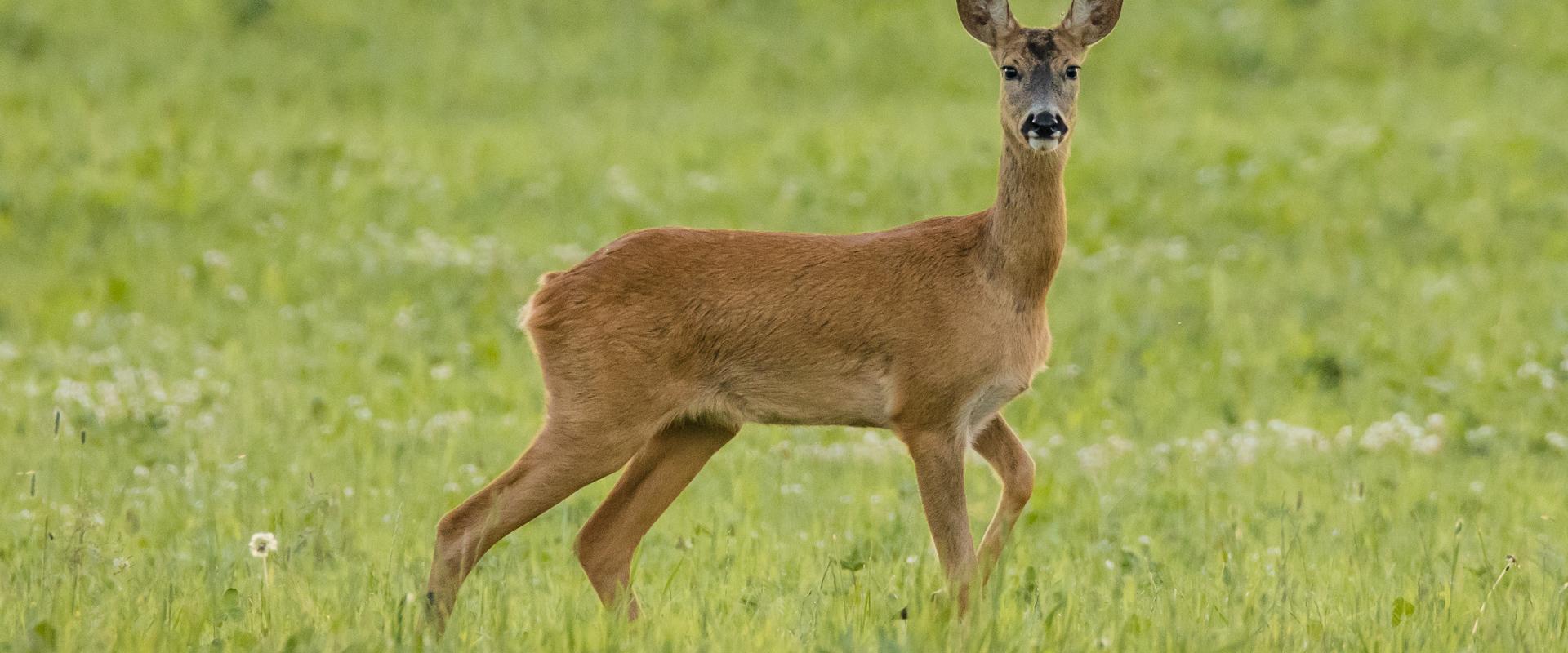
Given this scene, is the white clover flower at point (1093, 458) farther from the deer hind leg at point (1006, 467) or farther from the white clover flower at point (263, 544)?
the white clover flower at point (263, 544)

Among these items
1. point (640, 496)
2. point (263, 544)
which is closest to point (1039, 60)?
point (640, 496)

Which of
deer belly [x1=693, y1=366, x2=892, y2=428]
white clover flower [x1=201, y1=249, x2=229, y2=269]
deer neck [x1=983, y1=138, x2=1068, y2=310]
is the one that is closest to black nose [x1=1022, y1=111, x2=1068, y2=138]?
deer neck [x1=983, y1=138, x2=1068, y2=310]

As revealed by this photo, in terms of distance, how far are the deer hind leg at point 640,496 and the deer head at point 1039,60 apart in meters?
1.30

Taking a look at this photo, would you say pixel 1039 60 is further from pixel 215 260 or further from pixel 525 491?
pixel 215 260

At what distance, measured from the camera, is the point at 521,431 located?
9.08 metres

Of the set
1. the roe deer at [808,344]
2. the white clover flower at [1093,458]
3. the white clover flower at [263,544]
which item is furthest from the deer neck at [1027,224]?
the white clover flower at [1093,458]

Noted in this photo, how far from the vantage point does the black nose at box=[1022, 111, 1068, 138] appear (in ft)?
19.3

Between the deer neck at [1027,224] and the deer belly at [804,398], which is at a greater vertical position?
the deer neck at [1027,224]

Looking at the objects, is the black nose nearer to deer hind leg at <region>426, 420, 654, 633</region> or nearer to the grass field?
the grass field

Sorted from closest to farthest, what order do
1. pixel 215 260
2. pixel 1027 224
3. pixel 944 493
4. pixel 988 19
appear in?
1. pixel 944 493
2. pixel 1027 224
3. pixel 988 19
4. pixel 215 260

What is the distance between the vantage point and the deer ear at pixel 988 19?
20.4 feet

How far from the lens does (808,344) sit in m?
5.96

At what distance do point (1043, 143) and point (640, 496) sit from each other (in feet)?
5.37

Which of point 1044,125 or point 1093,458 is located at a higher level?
point 1044,125
